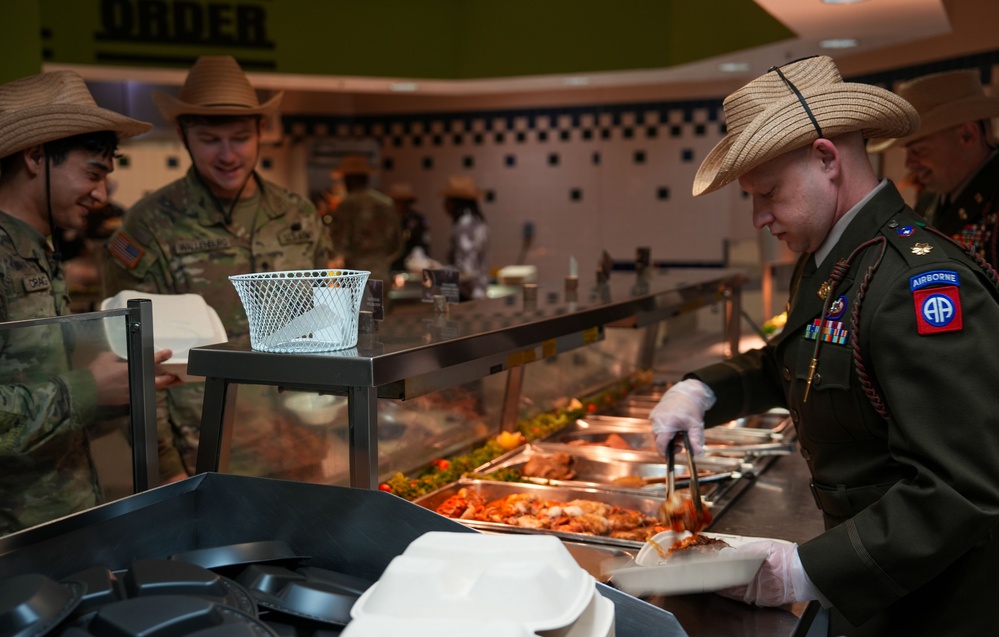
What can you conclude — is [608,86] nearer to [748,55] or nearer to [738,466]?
[748,55]

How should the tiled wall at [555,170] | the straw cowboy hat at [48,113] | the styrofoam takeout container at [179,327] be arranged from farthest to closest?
the tiled wall at [555,170] < the straw cowboy hat at [48,113] < the styrofoam takeout container at [179,327]

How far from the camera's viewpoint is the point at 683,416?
2.37 meters

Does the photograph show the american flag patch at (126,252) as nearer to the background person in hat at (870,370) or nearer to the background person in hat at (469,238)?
the background person in hat at (870,370)

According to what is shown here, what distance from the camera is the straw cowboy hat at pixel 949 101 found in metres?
4.33

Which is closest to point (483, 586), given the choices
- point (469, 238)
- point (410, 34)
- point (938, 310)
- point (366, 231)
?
point (938, 310)

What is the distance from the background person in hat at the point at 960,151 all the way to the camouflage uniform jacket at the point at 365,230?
16.5 ft

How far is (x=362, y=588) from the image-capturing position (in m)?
1.52

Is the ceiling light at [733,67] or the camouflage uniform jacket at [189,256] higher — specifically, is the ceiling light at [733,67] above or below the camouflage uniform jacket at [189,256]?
above

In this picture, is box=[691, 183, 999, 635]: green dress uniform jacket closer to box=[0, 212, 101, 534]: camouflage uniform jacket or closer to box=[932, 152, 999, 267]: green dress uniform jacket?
box=[0, 212, 101, 534]: camouflage uniform jacket

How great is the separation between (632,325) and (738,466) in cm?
63

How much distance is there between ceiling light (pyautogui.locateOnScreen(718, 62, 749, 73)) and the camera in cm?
830

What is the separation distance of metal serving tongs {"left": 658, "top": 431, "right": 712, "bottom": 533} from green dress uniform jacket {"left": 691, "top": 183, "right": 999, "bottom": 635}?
324 millimetres

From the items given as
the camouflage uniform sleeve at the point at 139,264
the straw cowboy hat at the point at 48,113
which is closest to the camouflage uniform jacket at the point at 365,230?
the camouflage uniform sleeve at the point at 139,264

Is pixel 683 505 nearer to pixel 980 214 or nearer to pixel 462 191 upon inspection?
pixel 980 214
